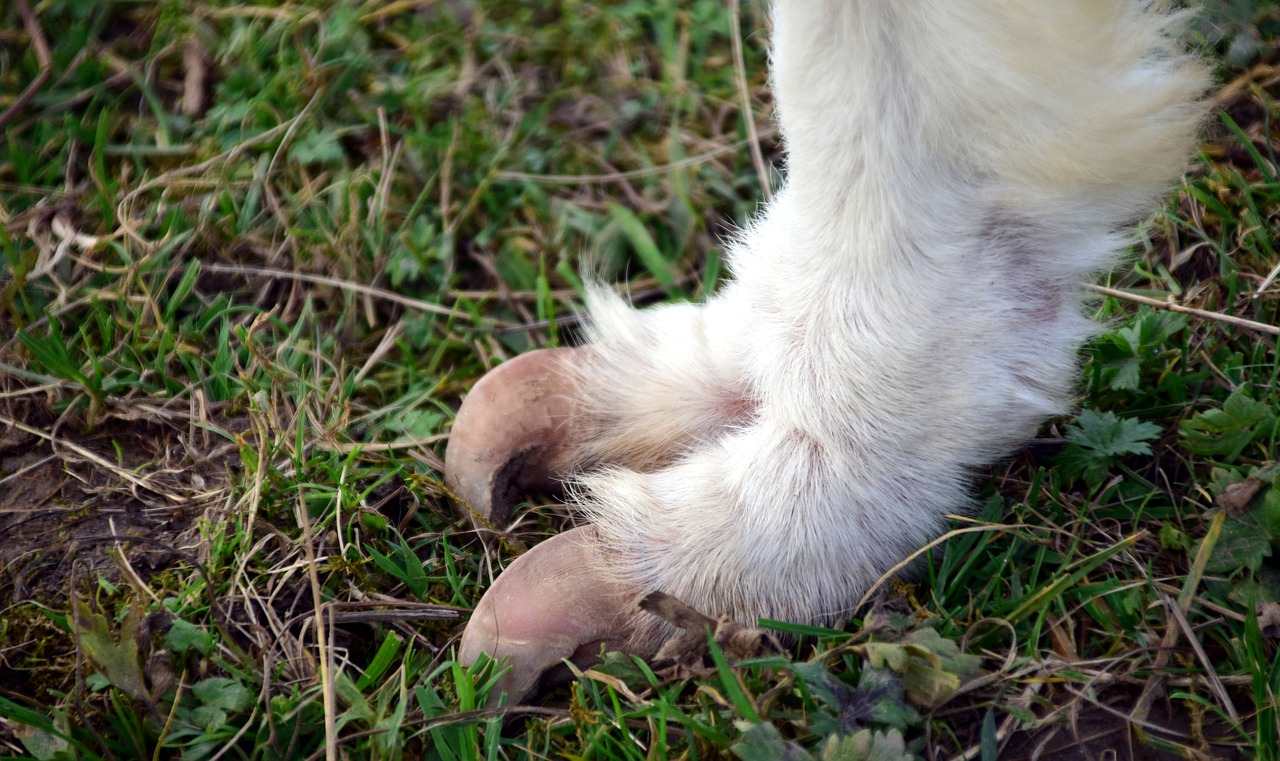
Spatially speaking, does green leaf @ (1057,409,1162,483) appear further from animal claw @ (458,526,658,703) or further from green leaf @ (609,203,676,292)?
green leaf @ (609,203,676,292)

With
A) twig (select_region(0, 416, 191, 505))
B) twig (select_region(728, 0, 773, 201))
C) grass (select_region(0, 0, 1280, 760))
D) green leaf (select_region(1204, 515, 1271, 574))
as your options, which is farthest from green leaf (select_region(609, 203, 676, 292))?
green leaf (select_region(1204, 515, 1271, 574))

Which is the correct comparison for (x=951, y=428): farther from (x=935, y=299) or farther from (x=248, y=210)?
(x=248, y=210)

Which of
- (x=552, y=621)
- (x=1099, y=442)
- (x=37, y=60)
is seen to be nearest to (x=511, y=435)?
(x=552, y=621)

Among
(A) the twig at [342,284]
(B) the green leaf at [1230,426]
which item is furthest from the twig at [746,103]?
(B) the green leaf at [1230,426]

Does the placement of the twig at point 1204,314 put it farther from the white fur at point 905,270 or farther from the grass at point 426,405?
the white fur at point 905,270

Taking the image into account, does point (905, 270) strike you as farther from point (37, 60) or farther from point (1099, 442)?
point (37, 60)

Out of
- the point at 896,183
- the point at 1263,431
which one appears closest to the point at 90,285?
the point at 896,183
